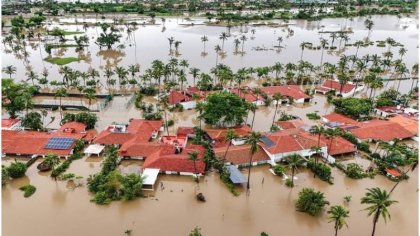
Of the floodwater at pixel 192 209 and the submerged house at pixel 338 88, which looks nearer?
the floodwater at pixel 192 209

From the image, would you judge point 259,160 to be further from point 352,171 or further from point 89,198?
point 89,198

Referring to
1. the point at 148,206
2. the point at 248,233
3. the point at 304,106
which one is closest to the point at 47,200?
the point at 148,206

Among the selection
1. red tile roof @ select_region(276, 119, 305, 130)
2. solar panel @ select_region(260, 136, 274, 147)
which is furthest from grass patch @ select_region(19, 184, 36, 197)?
red tile roof @ select_region(276, 119, 305, 130)

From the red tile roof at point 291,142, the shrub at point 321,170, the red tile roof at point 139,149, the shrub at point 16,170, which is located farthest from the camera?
the red tile roof at point 139,149

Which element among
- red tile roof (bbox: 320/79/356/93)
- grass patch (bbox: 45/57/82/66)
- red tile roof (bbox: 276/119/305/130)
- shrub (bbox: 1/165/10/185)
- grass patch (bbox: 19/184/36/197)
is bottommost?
grass patch (bbox: 19/184/36/197)

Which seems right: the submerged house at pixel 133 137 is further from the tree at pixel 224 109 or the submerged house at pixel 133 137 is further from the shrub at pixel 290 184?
the shrub at pixel 290 184

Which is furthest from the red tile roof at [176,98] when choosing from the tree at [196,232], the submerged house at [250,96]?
the tree at [196,232]

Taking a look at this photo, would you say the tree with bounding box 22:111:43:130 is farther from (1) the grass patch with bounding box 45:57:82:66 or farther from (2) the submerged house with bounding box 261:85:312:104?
(1) the grass patch with bounding box 45:57:82:66
